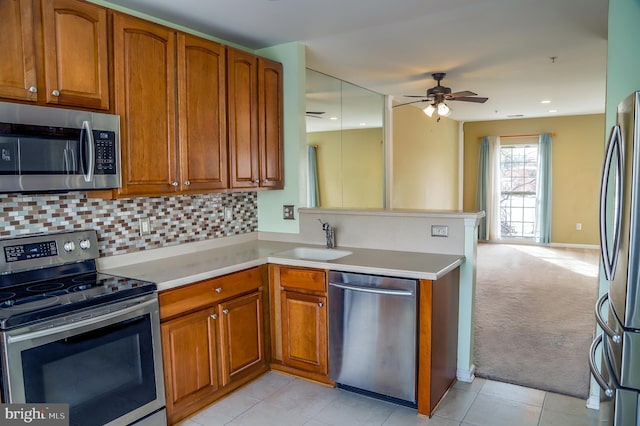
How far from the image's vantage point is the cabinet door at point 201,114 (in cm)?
276

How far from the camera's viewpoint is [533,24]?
3262 mm

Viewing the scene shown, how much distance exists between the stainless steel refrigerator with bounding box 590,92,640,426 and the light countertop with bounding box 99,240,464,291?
865 millimetres

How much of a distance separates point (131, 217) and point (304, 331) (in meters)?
1.34

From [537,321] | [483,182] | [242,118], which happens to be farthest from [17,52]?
[483,182]

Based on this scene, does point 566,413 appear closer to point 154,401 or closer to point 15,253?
point 154,401

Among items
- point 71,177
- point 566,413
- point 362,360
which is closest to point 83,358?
point 71,177

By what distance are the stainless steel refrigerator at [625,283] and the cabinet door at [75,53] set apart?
2.46 meters

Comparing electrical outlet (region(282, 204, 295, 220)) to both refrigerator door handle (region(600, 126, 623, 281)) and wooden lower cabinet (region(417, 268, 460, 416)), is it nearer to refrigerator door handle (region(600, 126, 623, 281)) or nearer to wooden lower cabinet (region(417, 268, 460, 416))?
wooden lower cabinet (region(417, 268, 460, 416))

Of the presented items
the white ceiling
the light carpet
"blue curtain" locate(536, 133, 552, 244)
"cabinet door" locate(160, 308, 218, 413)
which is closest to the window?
"blue curtain" locate(536, 133, 552, 244)

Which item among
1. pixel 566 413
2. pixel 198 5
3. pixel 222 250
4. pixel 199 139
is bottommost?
pixel 566 413

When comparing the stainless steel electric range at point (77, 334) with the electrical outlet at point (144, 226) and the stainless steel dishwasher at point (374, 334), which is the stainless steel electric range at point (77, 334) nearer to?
the electrical outlet at point (144, 226)

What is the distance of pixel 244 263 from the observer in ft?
9.29

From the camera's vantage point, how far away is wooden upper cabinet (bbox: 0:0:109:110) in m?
1.97

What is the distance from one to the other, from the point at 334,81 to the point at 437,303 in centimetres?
303
